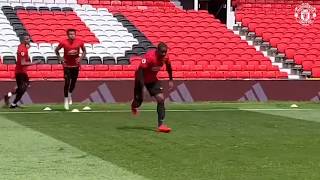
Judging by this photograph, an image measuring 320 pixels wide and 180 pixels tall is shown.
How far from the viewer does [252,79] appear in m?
22.1

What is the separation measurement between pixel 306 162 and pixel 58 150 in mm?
3455

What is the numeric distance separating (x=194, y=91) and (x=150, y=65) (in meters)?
9.54

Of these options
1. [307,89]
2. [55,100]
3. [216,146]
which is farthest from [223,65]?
[216,146]

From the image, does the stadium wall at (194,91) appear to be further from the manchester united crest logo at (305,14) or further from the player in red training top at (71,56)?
the manchester united crest logo at (305,14)

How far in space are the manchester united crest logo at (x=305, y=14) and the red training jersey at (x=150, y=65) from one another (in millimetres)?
20429

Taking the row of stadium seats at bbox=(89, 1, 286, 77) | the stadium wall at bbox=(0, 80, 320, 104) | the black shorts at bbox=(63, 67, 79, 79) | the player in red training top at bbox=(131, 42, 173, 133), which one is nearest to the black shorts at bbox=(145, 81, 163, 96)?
the player in red training top at bbox=(131, 42, 173, 133)

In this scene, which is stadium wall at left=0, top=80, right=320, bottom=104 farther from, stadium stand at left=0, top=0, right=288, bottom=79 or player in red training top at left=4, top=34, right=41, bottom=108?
player in red training top at left=4, top=34, right=41, bottom=108

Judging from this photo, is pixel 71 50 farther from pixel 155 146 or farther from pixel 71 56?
pixel 155 146

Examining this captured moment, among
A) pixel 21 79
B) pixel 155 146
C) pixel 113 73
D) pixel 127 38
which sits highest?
pixel 155 146

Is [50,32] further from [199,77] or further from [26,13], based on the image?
[199,77]

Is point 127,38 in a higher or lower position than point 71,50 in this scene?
lower

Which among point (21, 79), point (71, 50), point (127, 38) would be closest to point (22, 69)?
point (21, 79)

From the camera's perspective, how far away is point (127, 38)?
26578mm

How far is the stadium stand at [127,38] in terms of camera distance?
915 inches
